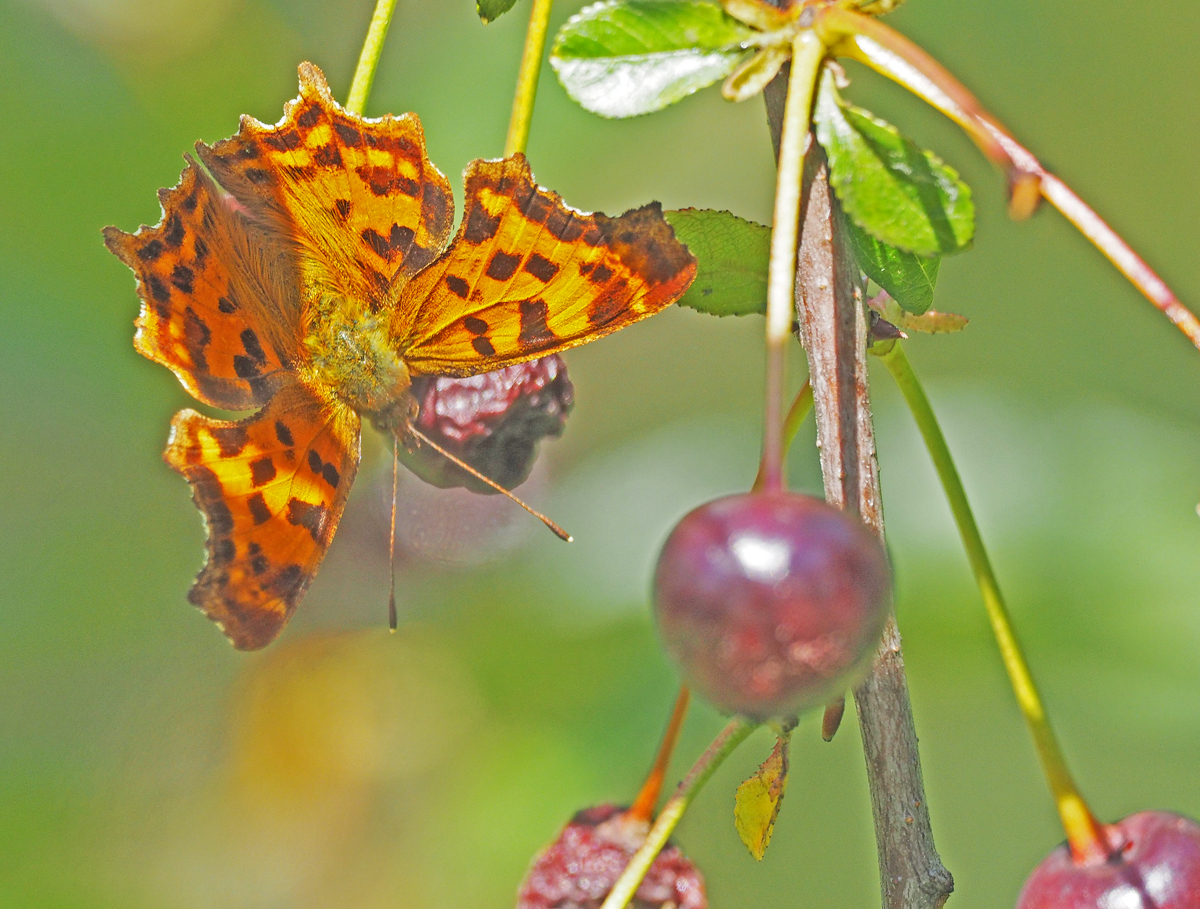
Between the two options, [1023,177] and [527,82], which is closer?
[1023,177]

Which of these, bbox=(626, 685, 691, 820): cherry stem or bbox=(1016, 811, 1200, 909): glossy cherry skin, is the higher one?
bbox=(626, 685, 691, 820): cherry stem

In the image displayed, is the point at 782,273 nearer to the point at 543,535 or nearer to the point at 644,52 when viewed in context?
the point at 644,52

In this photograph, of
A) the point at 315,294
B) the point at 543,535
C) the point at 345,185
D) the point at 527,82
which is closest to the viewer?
the point at 527,82

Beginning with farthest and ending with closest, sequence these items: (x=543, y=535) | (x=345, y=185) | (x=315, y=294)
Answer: (x=543, y=535), (x=315, y=294), (x=345, y=185)

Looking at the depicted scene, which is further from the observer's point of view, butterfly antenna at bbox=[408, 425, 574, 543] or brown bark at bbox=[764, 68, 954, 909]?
butterfly antenna at bbox=[408, 425, 574, 543]

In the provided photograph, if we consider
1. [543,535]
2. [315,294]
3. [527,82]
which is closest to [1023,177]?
[527,82]

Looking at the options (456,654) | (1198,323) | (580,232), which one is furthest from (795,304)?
(456,654)

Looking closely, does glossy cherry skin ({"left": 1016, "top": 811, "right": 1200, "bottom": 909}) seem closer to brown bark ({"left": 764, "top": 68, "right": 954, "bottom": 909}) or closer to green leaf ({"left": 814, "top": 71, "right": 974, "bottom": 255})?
brown bark ({"left": 764, "top": 68, "right": 954, "bottom": 909})

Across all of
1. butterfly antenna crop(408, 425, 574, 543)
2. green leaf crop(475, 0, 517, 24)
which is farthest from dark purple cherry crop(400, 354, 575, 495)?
green leaf crop(475, 0, 517, 24)
